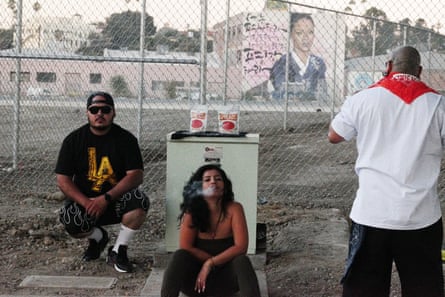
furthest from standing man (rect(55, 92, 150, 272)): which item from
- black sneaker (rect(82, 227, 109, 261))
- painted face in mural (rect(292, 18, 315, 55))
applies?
painted face in mural (rect(292, 18, 315, 55))

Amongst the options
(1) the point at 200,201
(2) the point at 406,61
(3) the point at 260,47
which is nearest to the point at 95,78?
(3) the point at 260,47

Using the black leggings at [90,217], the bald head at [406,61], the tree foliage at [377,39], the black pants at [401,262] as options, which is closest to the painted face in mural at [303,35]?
the tree foliage at [377,39]

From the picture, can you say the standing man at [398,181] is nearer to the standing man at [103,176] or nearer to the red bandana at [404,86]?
the red bandana at [404,86]

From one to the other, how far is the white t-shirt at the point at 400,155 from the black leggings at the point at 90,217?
232 centimetres

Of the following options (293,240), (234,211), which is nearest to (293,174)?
(293,240)

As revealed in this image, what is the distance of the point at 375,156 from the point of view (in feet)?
12.6

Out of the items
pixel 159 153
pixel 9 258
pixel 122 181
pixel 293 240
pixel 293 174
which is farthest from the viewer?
pixel 159 153

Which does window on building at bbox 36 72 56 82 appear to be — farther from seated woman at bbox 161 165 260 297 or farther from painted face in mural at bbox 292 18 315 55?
seated woman at bbox 161 165 260 297

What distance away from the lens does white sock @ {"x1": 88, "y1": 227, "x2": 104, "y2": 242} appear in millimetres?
5848

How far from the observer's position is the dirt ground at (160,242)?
5.45m

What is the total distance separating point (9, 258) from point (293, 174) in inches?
184

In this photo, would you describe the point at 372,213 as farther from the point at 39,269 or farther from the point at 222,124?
the point at 39,269

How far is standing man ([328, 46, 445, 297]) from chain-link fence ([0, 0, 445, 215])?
418 centimetres

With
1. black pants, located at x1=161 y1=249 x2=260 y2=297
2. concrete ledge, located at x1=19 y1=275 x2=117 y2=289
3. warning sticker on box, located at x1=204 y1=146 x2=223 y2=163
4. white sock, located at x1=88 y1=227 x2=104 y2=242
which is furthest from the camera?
white sock, located at x1=88 y1=227 x2=104 y2=242
